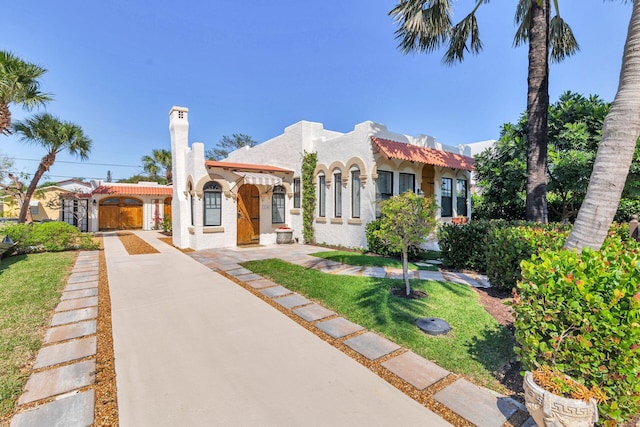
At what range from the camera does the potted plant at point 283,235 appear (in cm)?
1591

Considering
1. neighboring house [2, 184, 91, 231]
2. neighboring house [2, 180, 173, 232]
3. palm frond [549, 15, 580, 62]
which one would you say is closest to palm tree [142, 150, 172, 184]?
neighboring house [2, 180, 173, 232]

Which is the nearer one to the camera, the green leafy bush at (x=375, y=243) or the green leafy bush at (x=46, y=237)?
the green leafy bush at (x=375, y=243)

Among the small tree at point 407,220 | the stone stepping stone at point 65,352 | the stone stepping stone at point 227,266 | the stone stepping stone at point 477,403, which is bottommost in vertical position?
the stone stepping stone at point 477,403

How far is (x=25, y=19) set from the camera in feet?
35.0

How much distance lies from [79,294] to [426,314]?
8.30 metres

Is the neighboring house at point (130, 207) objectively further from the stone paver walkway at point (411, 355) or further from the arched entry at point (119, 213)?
the stone paver walkway at point (411, 355)

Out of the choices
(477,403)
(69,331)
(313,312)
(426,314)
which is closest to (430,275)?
(426,314)

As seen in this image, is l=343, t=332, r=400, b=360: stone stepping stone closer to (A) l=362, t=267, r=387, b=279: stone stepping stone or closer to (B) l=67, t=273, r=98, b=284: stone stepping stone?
(A) l=362, t=267, r=387, b=279: stone stepping stone

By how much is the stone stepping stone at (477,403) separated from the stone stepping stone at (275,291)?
4380 mm

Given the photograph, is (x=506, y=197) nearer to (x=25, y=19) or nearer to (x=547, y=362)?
(x=547, y=362)

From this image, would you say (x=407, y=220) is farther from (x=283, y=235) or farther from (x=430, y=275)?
(x=283, y=235)

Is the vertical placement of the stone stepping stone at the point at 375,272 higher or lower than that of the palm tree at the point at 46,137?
lower

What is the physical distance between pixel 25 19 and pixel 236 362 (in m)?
15.5

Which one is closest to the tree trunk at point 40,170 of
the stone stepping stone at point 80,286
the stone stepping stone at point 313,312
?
the stone stepping stone at point 80,286
